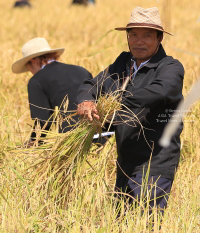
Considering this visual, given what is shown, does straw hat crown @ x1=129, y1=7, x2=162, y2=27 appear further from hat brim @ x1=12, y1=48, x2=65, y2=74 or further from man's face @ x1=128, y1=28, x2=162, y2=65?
hat brim @ x1=12, y1=48, x2=65, y2=74

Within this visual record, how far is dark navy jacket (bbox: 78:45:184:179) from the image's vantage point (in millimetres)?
2428

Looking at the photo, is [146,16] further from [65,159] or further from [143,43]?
[65,159]

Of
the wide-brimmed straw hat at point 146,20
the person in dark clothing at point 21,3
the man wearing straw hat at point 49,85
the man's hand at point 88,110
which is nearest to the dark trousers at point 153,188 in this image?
the man's hand at point 88,110

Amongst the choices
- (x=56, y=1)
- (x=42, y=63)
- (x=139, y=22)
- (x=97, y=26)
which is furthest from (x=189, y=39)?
(x=56, y=1)

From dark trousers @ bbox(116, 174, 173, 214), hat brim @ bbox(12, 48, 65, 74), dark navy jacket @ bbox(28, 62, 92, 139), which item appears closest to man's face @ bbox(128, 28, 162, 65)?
dark trousers @ bbox(116, 174, 173, 214)

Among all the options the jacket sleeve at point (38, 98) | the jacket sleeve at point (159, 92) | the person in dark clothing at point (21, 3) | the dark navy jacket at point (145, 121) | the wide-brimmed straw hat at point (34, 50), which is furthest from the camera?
the person in dark clothing at point (21, 3)

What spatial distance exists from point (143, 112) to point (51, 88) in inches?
52.3

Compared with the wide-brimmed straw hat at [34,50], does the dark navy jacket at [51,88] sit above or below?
below

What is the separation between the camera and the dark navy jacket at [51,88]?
11.8 ft

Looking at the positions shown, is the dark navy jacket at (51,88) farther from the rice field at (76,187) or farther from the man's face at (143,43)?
the man's face at (143,43)

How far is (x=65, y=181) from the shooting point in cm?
255

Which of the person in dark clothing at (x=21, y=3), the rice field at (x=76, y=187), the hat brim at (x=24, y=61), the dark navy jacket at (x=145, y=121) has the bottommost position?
the rice field at (x=76, y=187)

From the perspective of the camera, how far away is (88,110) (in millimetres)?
2359

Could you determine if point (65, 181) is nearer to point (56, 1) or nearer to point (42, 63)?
point (42, 63)
